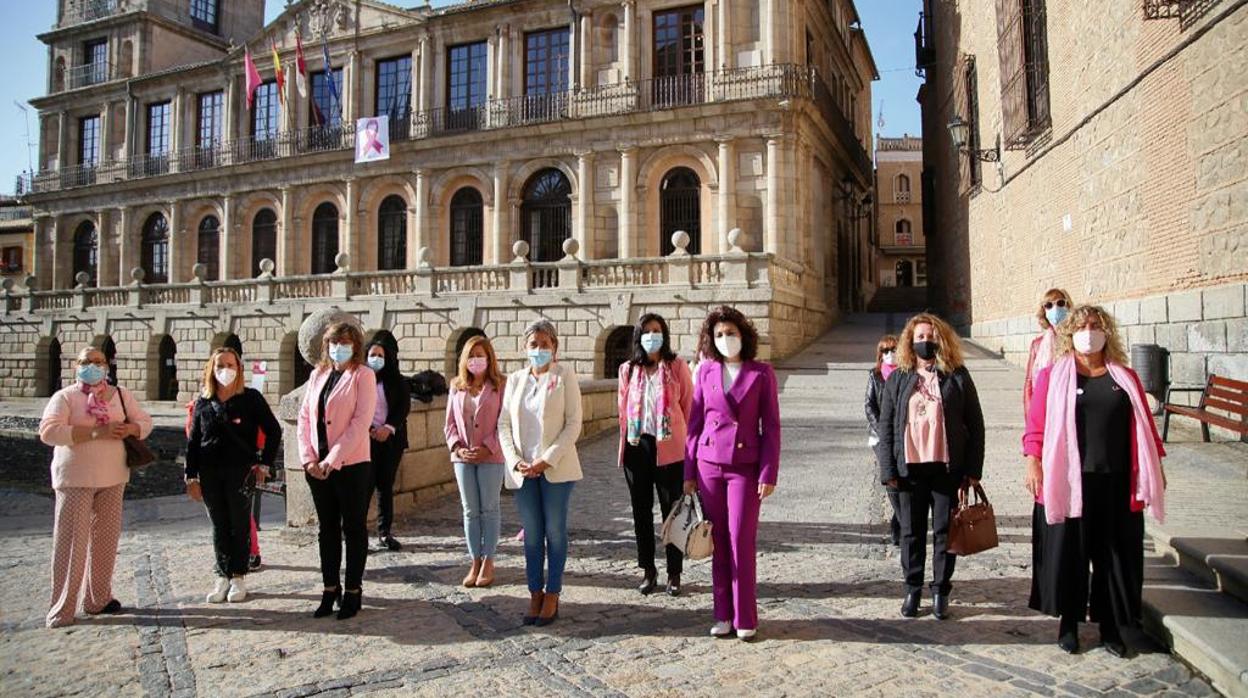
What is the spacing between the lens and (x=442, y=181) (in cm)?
2598

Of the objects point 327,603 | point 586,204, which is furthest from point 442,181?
point 327,603

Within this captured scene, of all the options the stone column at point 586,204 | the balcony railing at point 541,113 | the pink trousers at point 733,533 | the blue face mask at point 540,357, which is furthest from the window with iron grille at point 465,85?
the pink trousers at point 733,533

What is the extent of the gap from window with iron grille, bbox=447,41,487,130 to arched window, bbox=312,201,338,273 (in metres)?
5.83

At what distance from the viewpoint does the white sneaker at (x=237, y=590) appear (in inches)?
206

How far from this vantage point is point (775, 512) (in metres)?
7.52

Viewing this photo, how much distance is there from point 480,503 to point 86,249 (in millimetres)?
A: 36601

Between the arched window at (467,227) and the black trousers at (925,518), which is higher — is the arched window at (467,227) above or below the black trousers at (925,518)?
above

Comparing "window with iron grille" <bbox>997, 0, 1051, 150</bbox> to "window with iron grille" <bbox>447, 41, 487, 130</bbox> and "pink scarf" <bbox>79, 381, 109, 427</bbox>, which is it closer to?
"window with iron grille" <bbox>447, 41, 487, 130</bbox>

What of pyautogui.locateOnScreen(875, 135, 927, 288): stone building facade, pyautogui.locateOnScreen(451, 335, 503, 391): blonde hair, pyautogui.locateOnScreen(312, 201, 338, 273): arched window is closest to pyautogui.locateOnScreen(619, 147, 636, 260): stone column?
pyautogui.locateOnScreen(312, 201, 338, 273): arched window

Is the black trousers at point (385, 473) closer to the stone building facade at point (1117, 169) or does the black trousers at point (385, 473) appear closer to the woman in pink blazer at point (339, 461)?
the woman in pink blazer at point (339, 461)

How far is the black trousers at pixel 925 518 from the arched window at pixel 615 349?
15637mm

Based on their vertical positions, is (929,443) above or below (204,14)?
below

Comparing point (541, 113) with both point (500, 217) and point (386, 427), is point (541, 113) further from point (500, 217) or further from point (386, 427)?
point (386, 427)

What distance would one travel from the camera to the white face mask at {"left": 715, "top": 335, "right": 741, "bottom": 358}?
4555 millimetres
